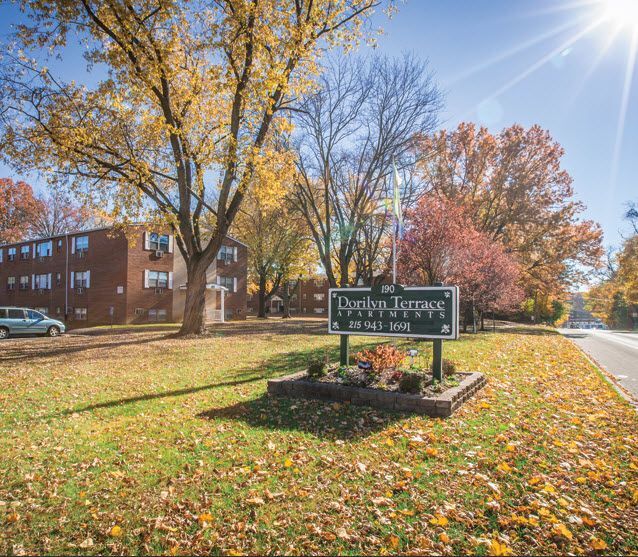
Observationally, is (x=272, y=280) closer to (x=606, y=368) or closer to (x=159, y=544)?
(x=606, y=368)

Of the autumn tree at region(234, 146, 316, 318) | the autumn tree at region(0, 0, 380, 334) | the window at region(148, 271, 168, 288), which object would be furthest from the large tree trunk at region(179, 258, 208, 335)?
the autumn tree at region(234, 146, 316, 318)

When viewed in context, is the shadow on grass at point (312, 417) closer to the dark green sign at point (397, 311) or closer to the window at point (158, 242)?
the dark green sign at point (397, 311)

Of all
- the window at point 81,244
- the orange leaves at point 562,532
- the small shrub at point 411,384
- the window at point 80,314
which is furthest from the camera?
the window at point 81,244

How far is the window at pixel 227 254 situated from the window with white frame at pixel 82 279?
1034 cm

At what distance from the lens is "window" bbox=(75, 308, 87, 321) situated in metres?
32.2

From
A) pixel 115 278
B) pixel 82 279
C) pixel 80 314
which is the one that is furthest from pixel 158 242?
pixel 80 314

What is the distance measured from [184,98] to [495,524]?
1733 centimetres

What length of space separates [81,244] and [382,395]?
33.1m

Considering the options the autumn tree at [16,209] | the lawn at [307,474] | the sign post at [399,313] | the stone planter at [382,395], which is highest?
the autumn tree at [16,209]

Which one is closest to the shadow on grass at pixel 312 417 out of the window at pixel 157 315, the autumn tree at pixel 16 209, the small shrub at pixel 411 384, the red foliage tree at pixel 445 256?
the small shrub at pixel 411 384

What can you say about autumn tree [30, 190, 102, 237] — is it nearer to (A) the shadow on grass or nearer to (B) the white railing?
(B) the white railing

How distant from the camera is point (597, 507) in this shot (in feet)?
12.0

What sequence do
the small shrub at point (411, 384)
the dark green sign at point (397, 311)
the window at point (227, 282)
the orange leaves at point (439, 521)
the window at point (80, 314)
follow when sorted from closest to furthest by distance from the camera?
1. the orange leaves at point (439, 521)
2. the small shrub at point (411, 384)
3. the dark green sign at point (397, 311)
4. the window at point (80, 314)
5. the window at point (227, 282)

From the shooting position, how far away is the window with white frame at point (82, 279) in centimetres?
3194
